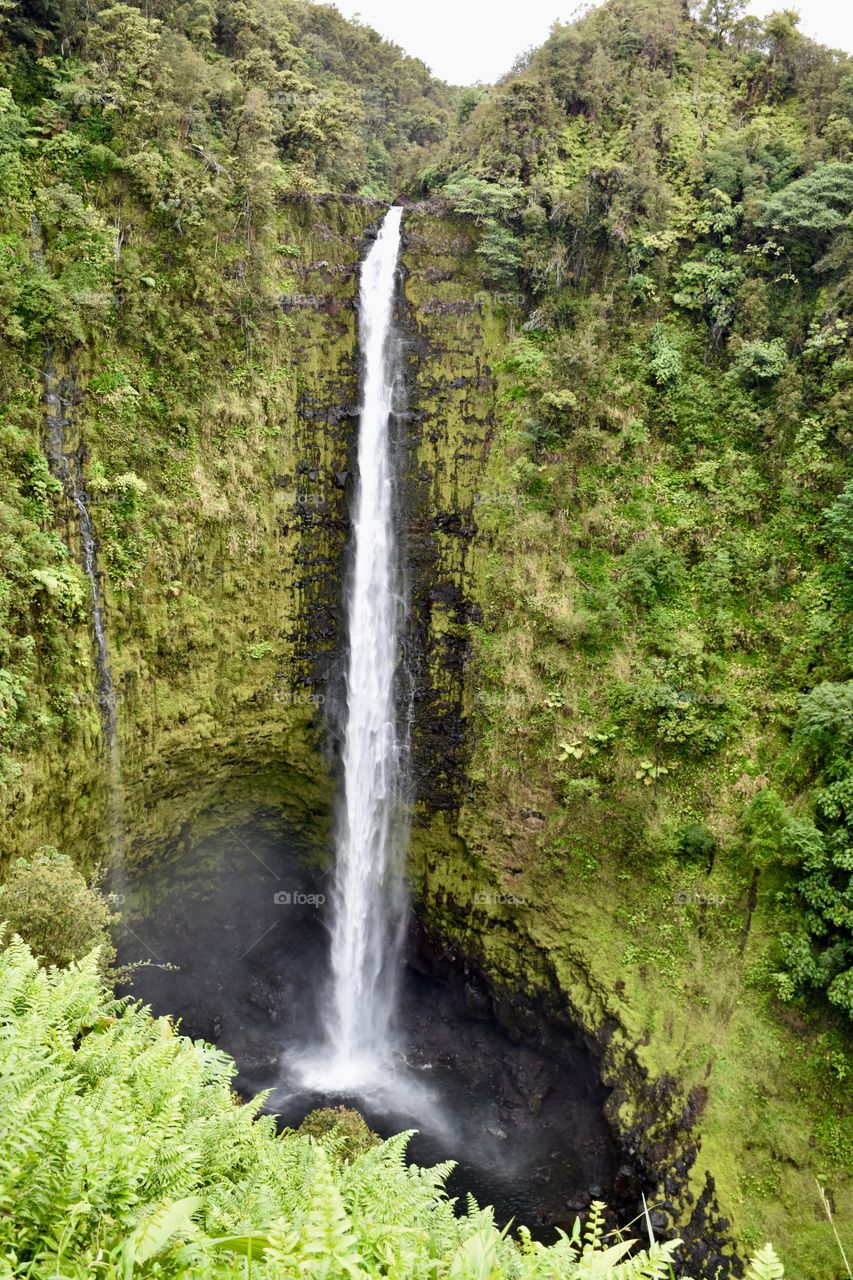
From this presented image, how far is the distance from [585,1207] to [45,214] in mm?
20695

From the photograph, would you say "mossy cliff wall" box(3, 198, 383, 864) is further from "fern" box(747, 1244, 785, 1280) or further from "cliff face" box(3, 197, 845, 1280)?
"fern" box(747, 1244, 785, 1280)

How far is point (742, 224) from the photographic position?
18078 millimetres

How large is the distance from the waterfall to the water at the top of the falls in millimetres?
5418

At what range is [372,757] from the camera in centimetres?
1797

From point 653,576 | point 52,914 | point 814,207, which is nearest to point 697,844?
point 653,576

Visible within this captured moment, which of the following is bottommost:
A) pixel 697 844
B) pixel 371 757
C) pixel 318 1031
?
pixel 318 1031

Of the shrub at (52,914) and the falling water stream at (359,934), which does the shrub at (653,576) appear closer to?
the falling water stream at (359,934)

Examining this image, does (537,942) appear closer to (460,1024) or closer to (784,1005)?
(460,1024)

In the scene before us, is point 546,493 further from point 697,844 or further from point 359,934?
point 359,934

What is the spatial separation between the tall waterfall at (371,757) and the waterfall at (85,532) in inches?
214

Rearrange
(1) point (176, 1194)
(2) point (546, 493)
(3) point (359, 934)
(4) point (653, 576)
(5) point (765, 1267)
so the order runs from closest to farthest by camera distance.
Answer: (5) point (765, 1267) < (1) point (176, 1194) < (4) point (653, 576) < (2) point (546, 493) < (3) point (359, 934)

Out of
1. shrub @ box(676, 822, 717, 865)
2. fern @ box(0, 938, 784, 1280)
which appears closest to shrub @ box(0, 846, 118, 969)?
fern @ box(0, 938, 784, 1280)

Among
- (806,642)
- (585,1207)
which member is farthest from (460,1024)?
(806,642)

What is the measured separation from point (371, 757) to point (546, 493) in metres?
7.45
